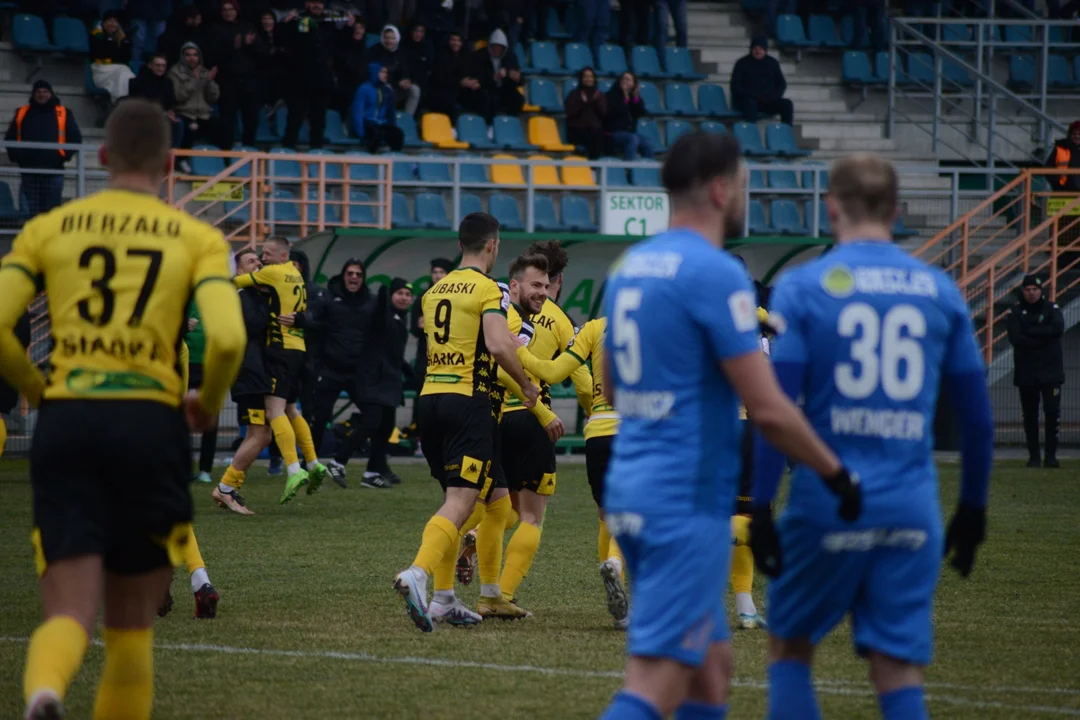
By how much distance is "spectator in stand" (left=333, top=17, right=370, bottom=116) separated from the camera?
21125 millimetres

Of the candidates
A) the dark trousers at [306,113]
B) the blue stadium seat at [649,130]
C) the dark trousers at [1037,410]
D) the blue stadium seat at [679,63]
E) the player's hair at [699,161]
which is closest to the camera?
the player's hair at [699,161]

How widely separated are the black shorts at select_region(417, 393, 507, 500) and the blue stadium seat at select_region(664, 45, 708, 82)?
707 inches

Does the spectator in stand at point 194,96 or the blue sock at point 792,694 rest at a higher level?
the spectator in stand at point 194,96

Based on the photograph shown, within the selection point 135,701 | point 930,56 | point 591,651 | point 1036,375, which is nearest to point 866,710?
point 591,651

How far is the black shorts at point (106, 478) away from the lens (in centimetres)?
442

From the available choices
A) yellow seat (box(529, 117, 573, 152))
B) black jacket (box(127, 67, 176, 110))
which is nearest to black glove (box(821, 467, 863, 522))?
black jacket (box(127, 67, 176, 110))

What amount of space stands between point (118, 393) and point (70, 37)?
17859 millimetres

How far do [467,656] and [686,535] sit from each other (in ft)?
11.0

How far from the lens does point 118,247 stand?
4.53m

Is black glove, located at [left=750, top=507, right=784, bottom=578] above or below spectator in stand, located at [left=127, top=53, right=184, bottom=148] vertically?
below

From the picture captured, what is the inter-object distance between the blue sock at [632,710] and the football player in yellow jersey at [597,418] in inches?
141

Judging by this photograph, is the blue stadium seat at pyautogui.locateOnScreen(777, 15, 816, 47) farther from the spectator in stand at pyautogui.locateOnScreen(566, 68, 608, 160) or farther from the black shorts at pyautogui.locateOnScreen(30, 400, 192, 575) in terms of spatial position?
the black shorts at pyautogui.locateOnScreen(30, 400, 192, 575)

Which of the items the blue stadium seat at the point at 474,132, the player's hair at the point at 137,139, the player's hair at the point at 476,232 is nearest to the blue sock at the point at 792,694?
the player's hair at the point at 137,139

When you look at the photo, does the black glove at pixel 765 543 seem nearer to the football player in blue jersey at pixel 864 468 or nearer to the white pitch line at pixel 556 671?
the football player in blue jersey at pixel 864 468
